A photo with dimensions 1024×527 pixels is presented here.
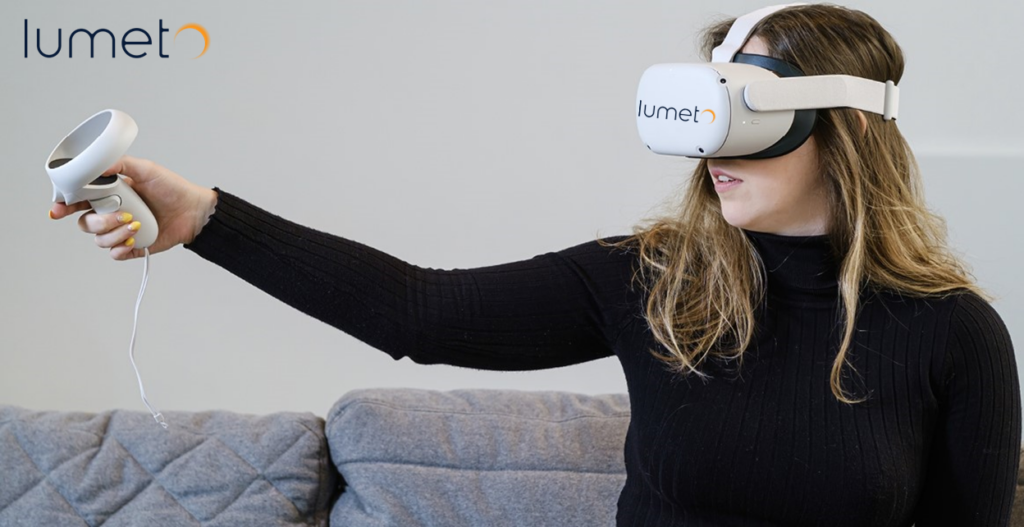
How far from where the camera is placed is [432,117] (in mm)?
2229

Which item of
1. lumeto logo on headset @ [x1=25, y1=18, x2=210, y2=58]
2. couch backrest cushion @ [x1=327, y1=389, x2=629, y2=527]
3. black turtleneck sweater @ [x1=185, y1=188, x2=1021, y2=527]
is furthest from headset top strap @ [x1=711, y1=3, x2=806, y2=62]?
lumeto logo on headset @ [x1=25, y1=18, x2=210, y2=58]

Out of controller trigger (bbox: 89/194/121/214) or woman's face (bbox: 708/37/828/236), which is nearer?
controller trigger (bbox: 89/194/121/214)

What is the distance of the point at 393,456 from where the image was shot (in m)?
1.67

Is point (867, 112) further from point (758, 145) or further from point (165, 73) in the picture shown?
point (165, 73)

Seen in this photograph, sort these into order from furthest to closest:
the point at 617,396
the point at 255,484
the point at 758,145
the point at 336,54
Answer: the point at 336,54 → the point at 617,396 → the point at 255,484 → the point at 758,145

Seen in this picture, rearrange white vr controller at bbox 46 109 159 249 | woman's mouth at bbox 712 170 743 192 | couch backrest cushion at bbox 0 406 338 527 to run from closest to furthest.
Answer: white vr controller at bbox 46 109 159 249, woman's mouth at bbox 712 170 743 192, couch backrest cushion at bbox 0 406 338 527

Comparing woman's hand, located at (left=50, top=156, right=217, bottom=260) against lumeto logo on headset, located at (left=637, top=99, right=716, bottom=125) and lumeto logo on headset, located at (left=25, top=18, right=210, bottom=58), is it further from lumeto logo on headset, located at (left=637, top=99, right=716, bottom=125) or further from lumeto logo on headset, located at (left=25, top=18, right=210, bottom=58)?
lumeto logo on headset, located at (left=25, top=18, right=210, bottom=58)

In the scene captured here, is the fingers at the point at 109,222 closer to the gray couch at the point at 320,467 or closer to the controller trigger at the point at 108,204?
the controller trigger at the point at 108,204

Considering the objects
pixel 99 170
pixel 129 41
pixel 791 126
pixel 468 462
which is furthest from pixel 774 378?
pixel 129 41

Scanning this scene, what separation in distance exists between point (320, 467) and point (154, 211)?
2.33 feet

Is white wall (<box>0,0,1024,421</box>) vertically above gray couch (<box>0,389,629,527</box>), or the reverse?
white wall (<box>0,0,1024,421</box>)

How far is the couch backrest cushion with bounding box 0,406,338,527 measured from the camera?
5.32 feet

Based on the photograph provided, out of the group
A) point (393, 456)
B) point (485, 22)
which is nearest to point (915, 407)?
point (393, 456)

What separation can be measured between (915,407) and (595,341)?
39 cm
